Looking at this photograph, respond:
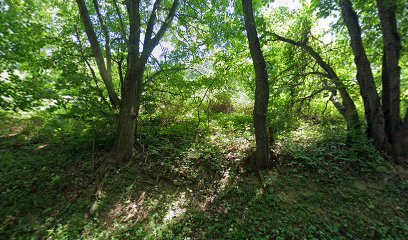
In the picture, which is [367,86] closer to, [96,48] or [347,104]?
[347,104]

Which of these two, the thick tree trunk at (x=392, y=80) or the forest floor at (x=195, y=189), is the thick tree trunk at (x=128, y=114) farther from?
the thick tree trunk at (x=392, y=80)

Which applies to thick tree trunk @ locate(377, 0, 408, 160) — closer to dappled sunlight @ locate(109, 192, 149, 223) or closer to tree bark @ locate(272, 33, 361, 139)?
tree bark @ locate(272, 33, 361, 139)

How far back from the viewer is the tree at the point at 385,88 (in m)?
4.61

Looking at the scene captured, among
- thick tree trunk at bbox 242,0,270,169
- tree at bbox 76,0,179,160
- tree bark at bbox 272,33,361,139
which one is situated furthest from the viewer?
tree bark at bbox 272,33,361,139

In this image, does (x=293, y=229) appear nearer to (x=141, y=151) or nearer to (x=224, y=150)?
(x=224, y=150)

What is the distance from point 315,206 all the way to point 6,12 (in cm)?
756

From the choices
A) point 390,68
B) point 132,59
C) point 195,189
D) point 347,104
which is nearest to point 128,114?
point 132,59

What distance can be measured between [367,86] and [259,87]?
2.73m

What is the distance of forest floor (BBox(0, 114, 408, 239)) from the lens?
10.8ft

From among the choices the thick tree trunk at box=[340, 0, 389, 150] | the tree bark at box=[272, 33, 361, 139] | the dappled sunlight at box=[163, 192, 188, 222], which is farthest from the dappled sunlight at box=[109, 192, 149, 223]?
the thick tree trunk at box=[340, 0, 389, 150]

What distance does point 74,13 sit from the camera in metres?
6.18

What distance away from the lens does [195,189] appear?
13.9 feet

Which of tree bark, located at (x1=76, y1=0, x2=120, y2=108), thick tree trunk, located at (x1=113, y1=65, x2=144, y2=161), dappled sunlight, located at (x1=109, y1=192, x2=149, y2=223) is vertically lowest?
dappled sunlight, located at (x1=109, y1=192, x2=149, y2=223)

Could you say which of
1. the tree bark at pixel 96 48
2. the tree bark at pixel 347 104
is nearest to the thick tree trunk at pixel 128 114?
the tree bark at pixel 96 48
